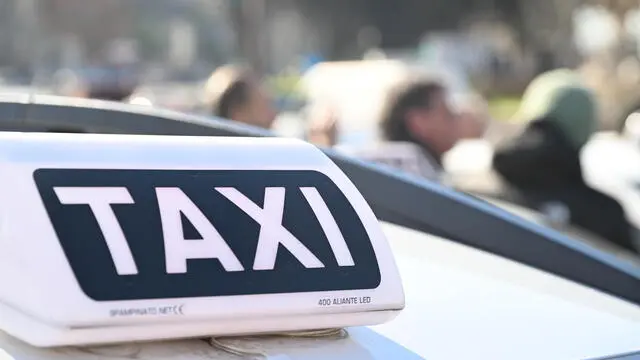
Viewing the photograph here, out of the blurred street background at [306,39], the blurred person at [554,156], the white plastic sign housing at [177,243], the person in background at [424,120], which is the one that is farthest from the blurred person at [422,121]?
the blurred street background at [306,39]

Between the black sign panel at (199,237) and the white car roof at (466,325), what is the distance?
92 mm

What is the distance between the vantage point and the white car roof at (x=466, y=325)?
1.08 metres

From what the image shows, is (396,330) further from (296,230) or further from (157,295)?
(157,295)

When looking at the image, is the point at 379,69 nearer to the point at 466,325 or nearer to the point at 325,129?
the point at 325,129

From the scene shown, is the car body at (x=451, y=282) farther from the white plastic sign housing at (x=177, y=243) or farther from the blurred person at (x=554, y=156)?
the blurred person at (x=554, y=156)

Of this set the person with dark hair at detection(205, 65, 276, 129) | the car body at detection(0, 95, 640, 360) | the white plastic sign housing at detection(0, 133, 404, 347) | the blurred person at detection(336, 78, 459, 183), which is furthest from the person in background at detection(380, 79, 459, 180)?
the white plastic sign housing at detection(0, 133, 404, 347)

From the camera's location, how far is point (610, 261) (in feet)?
6.50

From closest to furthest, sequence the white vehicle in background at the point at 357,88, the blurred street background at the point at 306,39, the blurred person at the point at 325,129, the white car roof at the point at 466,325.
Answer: the white car roof at the point at 466,325 < the blurred person at the point at 325,129 < the white vehicle in background at the point at 357,88 < the blurred street background at the point at 306,39

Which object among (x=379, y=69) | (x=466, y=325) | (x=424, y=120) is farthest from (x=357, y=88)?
(x=466, y=325)

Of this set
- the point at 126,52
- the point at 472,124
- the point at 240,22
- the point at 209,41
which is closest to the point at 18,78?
the point at 126,52

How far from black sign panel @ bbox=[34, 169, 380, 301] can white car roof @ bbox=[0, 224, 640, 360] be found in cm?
9

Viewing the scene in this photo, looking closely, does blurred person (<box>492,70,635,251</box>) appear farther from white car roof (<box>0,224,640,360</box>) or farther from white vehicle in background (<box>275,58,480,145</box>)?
white vehicle in background (<box>275,58,480,145</box>)

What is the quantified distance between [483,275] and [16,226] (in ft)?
2.71

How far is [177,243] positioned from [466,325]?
47 centimetres
